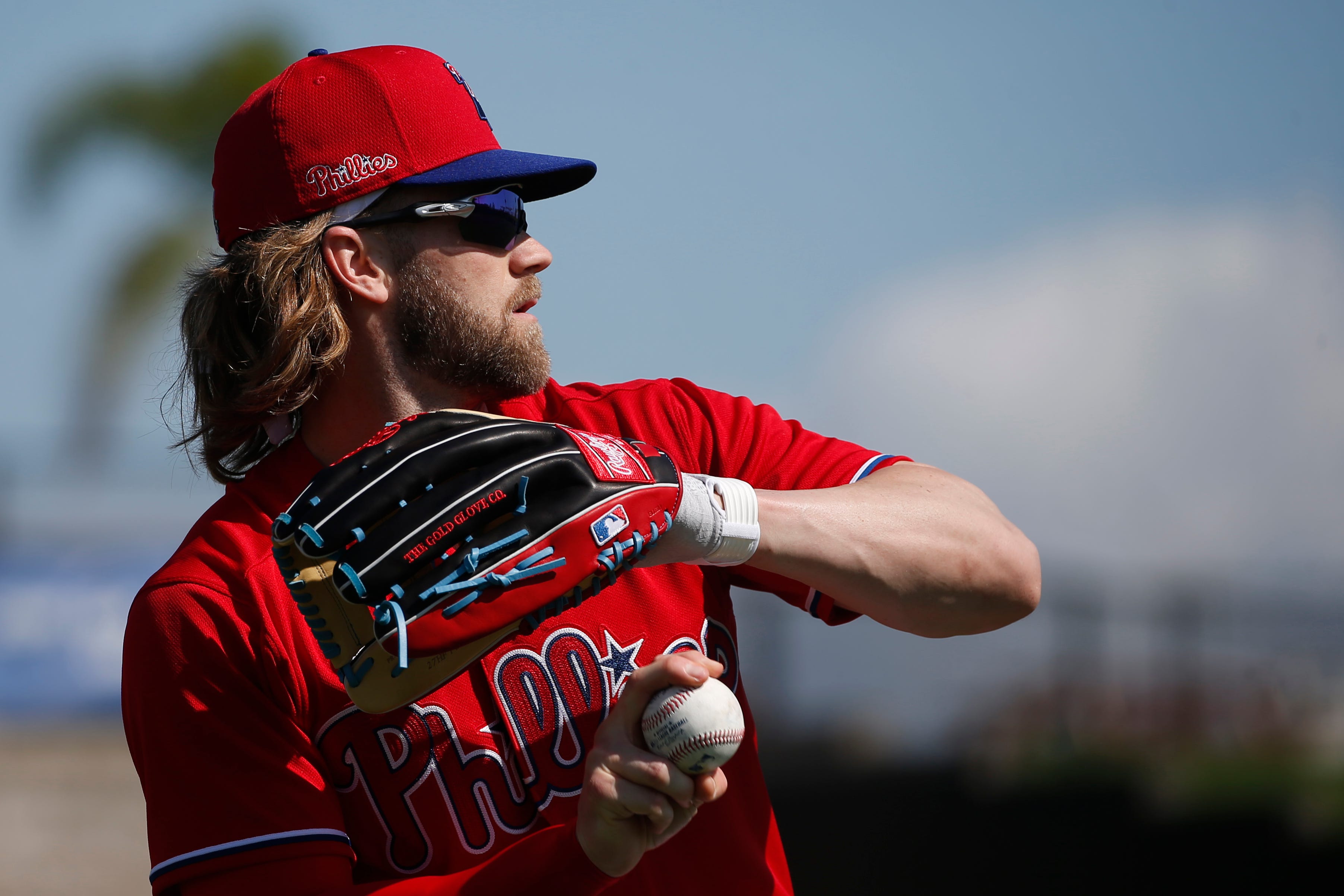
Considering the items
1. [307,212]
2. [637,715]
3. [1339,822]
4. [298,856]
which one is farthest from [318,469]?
[1339,822]

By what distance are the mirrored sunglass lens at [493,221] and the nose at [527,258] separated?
26mm

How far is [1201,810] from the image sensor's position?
7602 mm

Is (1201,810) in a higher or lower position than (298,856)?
lower

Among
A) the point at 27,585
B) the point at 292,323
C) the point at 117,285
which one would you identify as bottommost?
the point at 27,585

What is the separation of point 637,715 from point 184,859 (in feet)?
3.07

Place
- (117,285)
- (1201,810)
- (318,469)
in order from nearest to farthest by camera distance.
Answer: (318,469)
(1201,810)
(117,285)

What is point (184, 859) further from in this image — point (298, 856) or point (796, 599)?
point (796, 599)

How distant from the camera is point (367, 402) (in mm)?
2387

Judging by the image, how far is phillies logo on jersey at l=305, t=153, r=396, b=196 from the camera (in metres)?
2.36

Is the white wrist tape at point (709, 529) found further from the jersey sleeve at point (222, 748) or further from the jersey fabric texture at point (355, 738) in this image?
the jersey sleeve at point (222, 748)

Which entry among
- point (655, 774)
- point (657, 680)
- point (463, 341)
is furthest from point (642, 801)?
Result: point (463, 341)

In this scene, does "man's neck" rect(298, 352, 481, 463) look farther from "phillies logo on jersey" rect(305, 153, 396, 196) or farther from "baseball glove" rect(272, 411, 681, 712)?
"baseball glove" rect(272, 411, 681, 712)

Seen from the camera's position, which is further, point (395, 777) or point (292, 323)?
point (292, 323)

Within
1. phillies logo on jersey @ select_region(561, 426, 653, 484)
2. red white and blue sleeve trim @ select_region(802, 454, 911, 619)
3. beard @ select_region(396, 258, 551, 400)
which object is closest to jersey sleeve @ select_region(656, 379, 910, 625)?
red white and blue sleeve trim @ select_region(802, 454, 911, 619)
